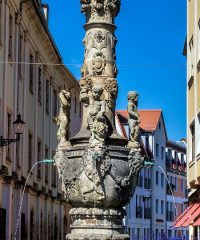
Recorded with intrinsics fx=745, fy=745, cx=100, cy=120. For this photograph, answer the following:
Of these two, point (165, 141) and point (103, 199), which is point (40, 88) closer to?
point (103, 199)

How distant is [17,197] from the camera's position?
28.4 metres

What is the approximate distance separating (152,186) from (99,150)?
208 ft

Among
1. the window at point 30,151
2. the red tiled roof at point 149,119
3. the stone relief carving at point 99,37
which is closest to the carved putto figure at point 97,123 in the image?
the stone relief carving at point 99,37

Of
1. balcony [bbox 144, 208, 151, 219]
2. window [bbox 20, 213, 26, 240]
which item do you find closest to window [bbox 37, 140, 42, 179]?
window [bbox 20, 213, 26, 240]

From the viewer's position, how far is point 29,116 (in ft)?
106

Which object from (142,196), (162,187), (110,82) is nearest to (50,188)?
(110,82)

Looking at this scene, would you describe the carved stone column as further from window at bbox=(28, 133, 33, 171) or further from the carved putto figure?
window at bbox=(28, 133, 33, 171)

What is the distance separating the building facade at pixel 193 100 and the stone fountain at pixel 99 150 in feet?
42.6

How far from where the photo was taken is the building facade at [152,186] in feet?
233

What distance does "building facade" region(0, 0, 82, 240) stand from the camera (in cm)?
2625

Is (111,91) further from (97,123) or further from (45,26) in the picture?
(45,26)

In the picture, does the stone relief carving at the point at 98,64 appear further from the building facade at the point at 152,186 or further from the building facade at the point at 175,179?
the building facade at the point at 175,179

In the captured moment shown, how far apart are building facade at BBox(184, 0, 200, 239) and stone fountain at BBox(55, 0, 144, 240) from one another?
1299cm

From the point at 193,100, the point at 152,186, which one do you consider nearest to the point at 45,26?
the point at 193,100
